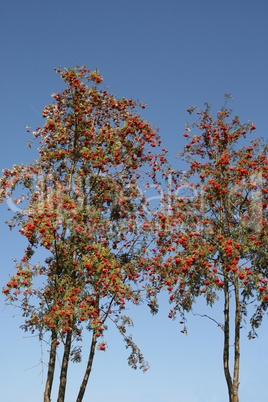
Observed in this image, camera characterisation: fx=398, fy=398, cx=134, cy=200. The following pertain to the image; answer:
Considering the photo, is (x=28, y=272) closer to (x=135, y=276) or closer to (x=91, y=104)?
(x=135, y=276)

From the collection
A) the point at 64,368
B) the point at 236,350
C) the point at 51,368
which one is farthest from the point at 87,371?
the point at 236,350

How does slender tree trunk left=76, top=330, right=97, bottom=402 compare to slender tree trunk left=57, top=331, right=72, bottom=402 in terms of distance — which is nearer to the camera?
slender tree trunk left=57, top=331, right=72, bottom=402

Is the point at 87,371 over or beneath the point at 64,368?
over

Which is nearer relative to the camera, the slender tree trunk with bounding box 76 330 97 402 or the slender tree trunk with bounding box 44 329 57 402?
the slender tree trunk with bounding box 44 329 57 402

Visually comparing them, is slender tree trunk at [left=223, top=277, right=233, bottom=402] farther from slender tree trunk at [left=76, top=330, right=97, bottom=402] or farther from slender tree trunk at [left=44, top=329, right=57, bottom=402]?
slender tree trunk at [left=44, top=329, right=57, bottom=402]

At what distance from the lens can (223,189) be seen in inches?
637

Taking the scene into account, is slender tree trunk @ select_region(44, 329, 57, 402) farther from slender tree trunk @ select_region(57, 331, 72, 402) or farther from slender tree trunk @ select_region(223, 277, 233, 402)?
slender tree trunk @ select_region(223, 277, 233, 402)

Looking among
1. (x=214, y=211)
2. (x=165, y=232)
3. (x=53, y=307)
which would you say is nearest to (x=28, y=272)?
(x=53, y=307)

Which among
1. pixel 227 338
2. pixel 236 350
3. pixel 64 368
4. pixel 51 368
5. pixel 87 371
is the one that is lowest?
pixel 51 368

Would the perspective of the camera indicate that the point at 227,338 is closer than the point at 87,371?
No

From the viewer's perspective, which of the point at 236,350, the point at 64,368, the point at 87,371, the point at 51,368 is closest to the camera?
the point at 51,368

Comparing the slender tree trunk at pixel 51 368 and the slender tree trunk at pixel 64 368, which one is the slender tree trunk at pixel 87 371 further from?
the slender tree trunk at pixel 51 368

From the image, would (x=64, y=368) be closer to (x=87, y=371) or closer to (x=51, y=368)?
(x=51, y=368)

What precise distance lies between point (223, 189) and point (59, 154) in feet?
23.2
